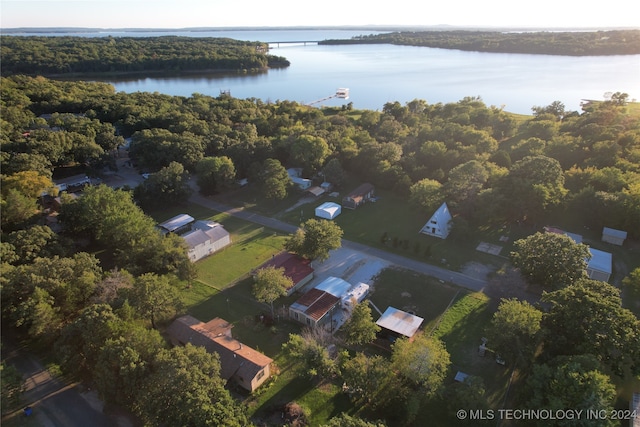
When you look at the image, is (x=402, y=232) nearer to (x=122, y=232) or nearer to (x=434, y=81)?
(x=122, y=232)

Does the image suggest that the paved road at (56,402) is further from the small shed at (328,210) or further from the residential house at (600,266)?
the residential house at (600,266)

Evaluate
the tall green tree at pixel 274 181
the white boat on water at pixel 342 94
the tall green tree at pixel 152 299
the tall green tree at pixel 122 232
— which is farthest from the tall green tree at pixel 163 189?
the white boat on water at pixel 342 94

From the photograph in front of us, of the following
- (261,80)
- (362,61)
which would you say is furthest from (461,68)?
(261,80)

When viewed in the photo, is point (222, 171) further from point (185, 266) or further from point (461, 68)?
point (461, 68)

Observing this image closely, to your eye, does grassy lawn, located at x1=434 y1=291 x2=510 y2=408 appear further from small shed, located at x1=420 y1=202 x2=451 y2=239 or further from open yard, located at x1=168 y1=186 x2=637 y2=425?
small shed, located at x1=420 y1=202 x2=451 y2=239

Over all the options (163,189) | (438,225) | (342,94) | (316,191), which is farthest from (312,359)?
(342,94)
